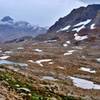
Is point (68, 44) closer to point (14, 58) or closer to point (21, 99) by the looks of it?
point (14, 58)

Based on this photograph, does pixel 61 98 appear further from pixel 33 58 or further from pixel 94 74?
pixel 33 58

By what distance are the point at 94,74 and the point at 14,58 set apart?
40.2 m

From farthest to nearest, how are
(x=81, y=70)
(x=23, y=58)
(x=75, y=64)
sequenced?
(x=23, y=58), (x=75, y=64), (x=81, y=70)

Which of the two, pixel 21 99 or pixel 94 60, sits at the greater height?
pixel 21 99

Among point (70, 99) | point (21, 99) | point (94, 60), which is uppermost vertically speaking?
point (21, 99)

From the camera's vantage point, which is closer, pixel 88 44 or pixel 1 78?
pixel 1 78

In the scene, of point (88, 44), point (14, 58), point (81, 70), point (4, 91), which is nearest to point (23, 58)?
point (14, 58)

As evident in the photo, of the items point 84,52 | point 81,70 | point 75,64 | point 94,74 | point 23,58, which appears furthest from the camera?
point 84,52

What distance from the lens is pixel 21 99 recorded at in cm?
2386

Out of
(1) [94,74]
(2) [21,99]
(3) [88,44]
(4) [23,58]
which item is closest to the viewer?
(2) [21,99]

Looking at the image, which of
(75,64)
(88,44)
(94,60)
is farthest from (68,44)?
(75,64)

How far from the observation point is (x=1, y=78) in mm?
29984

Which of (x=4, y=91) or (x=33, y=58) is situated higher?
(x=4, y=91)

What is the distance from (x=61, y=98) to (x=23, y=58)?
91092 millimetres
